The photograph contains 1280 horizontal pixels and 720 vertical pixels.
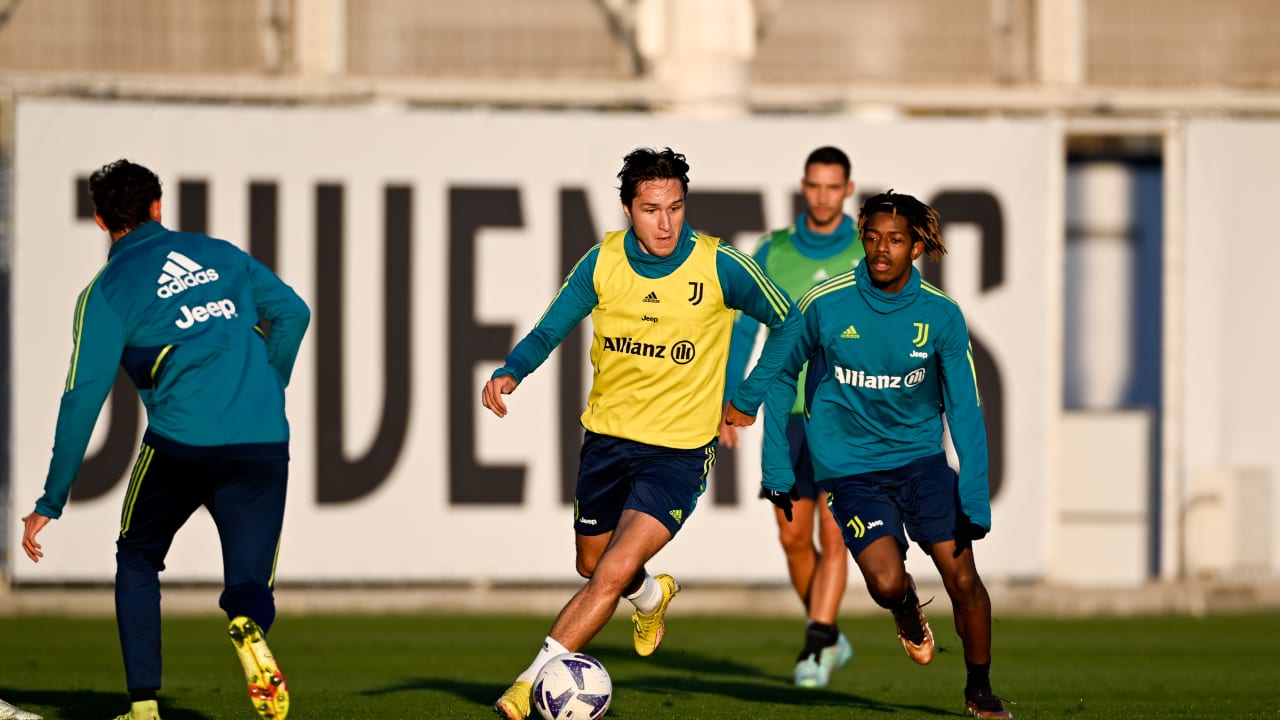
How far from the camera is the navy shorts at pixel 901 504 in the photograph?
7.68 meters

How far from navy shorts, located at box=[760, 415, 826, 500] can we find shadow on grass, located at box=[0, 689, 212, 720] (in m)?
3.10

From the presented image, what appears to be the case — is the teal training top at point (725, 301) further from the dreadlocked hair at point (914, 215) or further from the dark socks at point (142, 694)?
the dark socks at point (142, 694)

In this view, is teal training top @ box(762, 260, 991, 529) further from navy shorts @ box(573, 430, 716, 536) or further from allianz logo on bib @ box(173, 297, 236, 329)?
allianz logo on bib @ box(173, 297, 236, 329)

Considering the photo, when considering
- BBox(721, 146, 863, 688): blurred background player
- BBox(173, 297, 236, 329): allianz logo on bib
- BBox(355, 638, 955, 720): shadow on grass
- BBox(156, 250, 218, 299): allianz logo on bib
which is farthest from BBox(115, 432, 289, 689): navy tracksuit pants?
BBox(721, 146, 863, 688): blurred background player

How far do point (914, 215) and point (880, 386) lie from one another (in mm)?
695

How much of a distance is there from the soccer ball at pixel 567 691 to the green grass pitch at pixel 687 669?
757 mm

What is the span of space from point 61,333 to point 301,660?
3354mm

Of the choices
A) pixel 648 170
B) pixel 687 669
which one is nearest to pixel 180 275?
pixel 648 170

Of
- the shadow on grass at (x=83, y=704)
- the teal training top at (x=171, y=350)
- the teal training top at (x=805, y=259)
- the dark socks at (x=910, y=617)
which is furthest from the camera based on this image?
the teal training top at (x=805, y=259)

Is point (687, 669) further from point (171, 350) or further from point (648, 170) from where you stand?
point (171, 350)

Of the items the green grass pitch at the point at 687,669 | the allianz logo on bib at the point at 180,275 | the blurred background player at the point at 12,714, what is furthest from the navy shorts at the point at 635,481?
the blurred background player at the point at 12,714

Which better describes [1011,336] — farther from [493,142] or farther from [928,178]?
[493,142]

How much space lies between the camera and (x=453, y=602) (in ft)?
43.9

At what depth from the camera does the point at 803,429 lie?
372 inches
